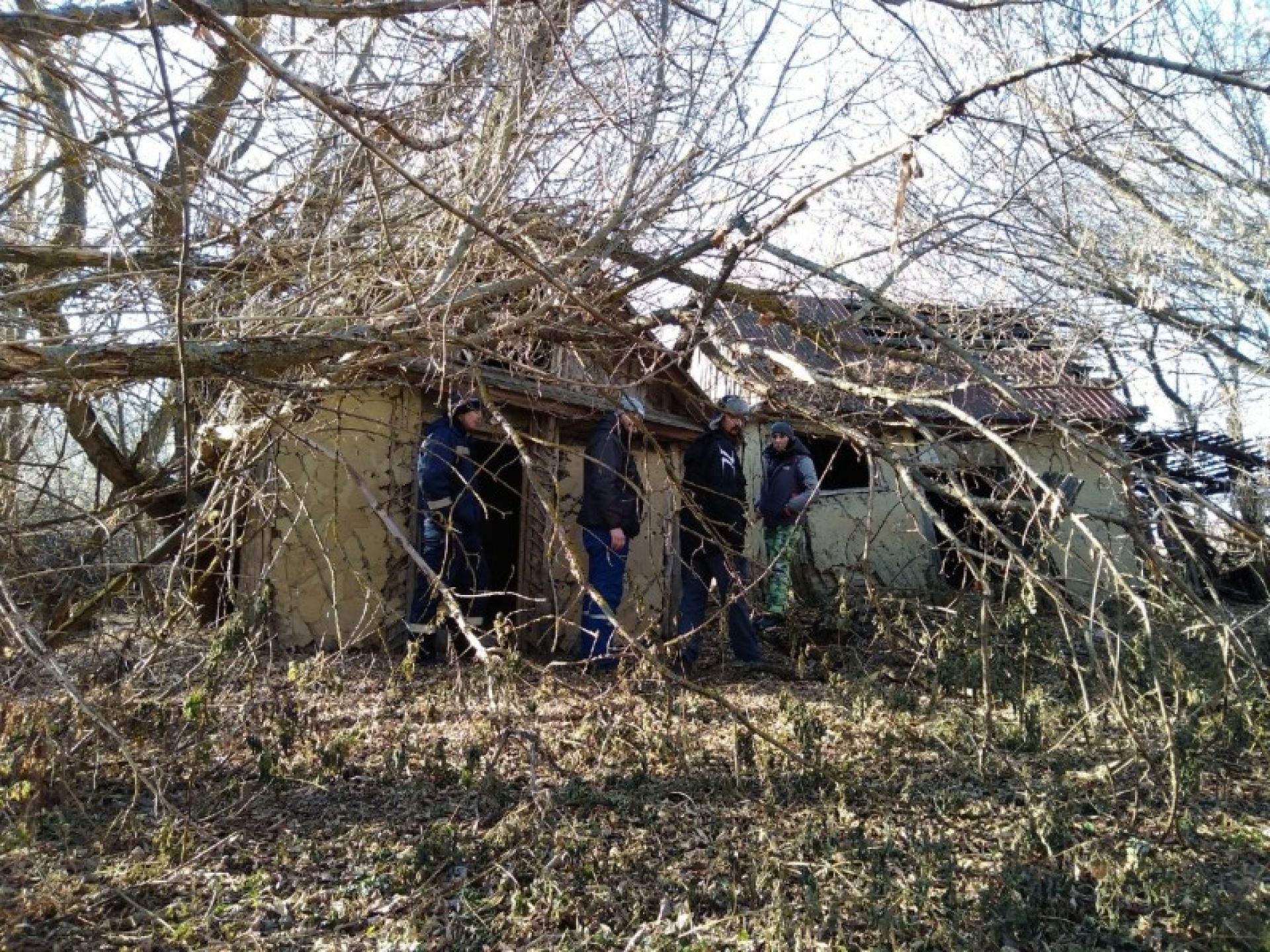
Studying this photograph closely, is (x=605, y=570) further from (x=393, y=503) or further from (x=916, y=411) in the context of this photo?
(x=916, y=411)

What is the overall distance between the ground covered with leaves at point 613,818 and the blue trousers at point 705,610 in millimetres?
1324

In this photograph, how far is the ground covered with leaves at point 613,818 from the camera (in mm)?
3727

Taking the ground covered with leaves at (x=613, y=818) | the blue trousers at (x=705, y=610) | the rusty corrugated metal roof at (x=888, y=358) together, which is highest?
the rusty corrugated metal roof at (x=888, y=358)

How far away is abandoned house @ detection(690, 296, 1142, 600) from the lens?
190 inches

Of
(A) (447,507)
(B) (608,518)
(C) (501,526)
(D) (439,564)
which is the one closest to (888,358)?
(B) (608,518)

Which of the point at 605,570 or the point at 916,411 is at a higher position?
the point at 916,411

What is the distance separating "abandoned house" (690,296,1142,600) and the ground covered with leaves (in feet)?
2.80

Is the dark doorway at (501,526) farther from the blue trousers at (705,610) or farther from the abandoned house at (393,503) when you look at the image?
the blue trousers at (705,610)

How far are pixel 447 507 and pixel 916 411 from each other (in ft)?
18.6

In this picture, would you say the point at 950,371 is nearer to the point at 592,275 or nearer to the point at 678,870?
the point at 592,275

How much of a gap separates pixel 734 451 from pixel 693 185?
9.59 ft

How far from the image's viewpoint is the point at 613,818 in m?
4.53

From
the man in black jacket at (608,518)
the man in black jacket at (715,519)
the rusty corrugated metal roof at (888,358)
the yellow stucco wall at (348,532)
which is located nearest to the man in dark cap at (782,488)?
the man in black jacket at (715,519)

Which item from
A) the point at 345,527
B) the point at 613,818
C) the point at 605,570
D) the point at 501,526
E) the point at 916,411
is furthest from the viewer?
the point at 916,411
